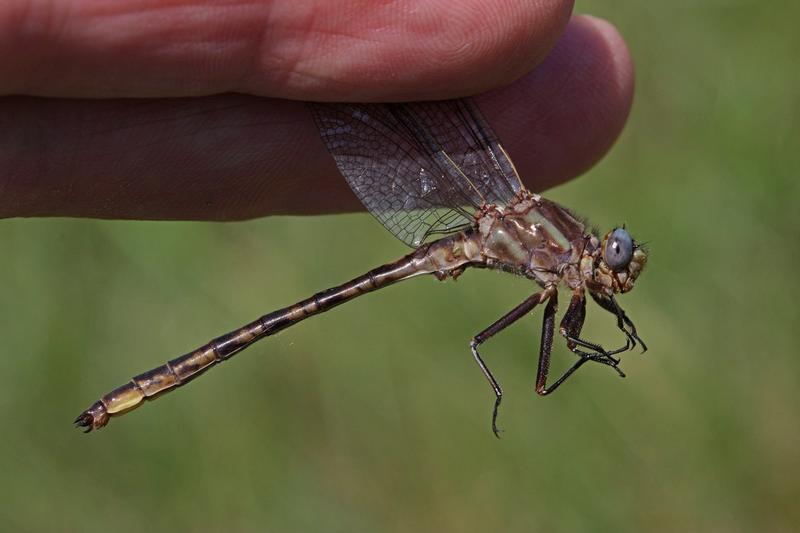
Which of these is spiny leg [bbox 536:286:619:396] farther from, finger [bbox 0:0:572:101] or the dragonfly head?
finger [bbox 0:0:572:101]

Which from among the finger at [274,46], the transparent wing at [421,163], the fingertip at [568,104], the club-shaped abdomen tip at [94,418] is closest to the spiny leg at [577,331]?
the transparent wing at [421,163]

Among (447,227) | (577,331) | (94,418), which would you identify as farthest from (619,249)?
(94,418)

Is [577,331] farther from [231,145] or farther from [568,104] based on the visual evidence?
[231,145]

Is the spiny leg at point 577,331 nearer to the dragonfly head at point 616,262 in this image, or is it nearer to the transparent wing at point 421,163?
the dragonfly head at point 616,262

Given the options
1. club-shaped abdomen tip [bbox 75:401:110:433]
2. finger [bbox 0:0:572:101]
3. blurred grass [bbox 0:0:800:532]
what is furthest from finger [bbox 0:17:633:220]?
blurred grass [bbox 0:0:800:532]

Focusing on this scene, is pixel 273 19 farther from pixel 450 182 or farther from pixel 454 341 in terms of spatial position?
pixel 454 341

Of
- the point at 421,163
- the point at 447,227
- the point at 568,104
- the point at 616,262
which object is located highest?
the point at 421,163
